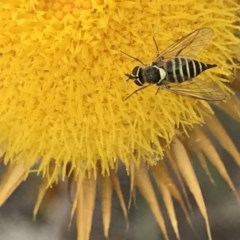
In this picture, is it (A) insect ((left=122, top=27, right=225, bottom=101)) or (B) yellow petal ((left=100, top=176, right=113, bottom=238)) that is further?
(B) yellow petal ((left=100, top=176, right=113, bottom=238))

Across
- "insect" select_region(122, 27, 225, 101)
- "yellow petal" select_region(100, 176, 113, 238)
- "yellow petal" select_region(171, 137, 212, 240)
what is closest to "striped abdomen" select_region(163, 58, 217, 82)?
"insect" select_region(122, 27, 225, 101)

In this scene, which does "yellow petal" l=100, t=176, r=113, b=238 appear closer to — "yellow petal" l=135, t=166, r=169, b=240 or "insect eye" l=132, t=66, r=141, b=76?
"yellow petal" l=135, t=166, r=169, b=240

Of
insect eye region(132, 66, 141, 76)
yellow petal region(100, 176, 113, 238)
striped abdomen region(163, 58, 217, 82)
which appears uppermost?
insect eye region(132, 66, 141, 76)

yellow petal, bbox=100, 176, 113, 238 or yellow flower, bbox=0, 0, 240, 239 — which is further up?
yellow flower, bbox=0, 0, 240, 239

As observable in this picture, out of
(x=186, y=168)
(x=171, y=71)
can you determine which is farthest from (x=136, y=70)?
(x=186, y=168)

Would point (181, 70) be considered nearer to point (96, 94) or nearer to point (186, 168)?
point (96, 94)

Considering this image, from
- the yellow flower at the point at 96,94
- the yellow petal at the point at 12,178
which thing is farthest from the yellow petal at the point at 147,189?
the yellow petal at the point at 12,178

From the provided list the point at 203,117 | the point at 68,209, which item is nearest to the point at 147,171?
the point at 203,117
